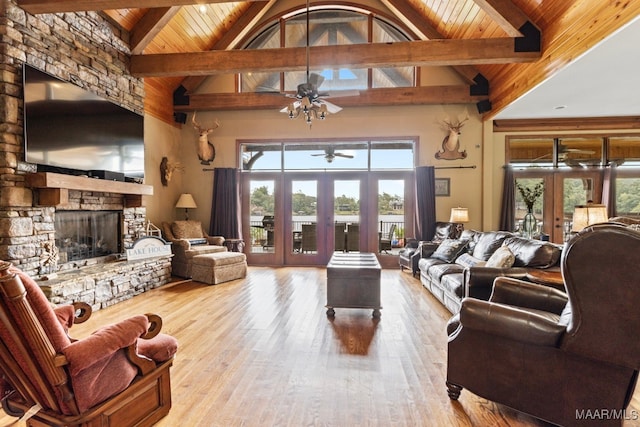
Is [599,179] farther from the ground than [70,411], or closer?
farther from the ground

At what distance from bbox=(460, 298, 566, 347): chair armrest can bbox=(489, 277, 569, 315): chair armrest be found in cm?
54

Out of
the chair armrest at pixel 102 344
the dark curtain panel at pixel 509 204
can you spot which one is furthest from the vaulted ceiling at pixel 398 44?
the chair armrest at pixel 102 344

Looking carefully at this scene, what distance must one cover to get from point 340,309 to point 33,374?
301 centimetres

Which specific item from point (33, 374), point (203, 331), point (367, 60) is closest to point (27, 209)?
point (203, 331)

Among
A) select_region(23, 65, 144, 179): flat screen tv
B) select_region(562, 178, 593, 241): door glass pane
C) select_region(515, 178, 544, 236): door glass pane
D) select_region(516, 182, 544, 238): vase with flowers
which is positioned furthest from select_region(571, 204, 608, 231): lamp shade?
select_region(23, 65, 144, 179): flat screen tv

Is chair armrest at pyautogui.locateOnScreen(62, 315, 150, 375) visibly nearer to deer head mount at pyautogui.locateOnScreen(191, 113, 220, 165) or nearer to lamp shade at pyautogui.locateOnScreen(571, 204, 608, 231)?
lamp shade at pyautogui.locateOnScreen(571, 204, 608, 231)

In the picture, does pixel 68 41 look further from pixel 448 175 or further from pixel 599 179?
pixel 599 179

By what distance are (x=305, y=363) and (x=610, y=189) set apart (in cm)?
744

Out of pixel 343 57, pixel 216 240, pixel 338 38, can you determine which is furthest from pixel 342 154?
pixel 216 240

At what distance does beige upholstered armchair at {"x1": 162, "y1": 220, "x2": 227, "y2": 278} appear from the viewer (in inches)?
222

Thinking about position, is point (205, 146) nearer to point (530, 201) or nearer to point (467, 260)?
point (467, 260)

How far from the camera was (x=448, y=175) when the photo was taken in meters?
6.68

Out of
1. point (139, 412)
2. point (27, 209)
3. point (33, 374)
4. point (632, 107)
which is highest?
point (632, 107)

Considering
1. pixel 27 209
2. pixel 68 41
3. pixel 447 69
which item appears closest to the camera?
pixel 27 209
